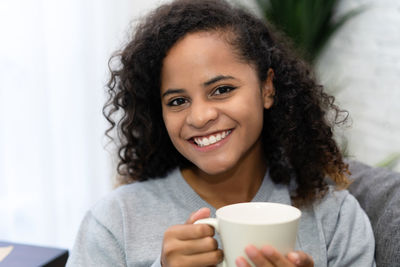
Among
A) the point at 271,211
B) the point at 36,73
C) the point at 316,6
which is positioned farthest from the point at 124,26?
the point at 271,211

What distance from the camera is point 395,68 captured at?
200 centimetres

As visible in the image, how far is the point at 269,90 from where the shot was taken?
1089 mm

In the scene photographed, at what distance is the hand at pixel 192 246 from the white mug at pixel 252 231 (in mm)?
17

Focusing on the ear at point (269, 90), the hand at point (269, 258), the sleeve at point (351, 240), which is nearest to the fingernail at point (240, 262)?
the hand at point (269, 258)

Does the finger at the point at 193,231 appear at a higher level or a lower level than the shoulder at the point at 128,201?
higher

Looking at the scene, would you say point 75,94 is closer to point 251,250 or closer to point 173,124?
point 173,124

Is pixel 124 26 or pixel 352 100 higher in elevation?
pixel 124 26

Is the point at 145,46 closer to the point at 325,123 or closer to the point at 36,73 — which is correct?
the point at 325,123

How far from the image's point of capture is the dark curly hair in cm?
100

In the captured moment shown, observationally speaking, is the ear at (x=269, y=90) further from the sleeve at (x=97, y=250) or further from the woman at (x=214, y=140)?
the sleeve at (x=97, y=250)

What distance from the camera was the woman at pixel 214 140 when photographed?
93cm

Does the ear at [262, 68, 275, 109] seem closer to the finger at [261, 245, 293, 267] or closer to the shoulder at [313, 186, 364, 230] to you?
the shoulder at [313, 186, 364, 230]

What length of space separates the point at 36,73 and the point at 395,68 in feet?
5.54

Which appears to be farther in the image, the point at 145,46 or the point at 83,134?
the point at 83,134
